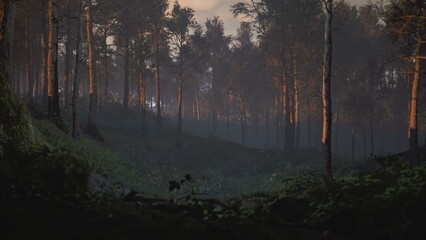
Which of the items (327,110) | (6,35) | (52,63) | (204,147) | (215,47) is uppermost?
(215,47)

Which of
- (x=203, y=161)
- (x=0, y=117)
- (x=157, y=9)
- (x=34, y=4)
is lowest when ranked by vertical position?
(x=203, y=161)

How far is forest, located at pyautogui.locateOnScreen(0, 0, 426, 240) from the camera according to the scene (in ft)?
16.9

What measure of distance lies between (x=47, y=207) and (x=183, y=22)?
33292 millimetres

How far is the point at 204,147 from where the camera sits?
34938 mm

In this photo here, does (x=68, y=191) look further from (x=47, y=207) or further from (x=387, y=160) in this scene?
(x=387, y=160)

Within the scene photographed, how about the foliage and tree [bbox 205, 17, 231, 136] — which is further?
tree [bbox 205, 17, 231, 136]

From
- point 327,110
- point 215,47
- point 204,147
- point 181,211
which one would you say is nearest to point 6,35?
point 181,211

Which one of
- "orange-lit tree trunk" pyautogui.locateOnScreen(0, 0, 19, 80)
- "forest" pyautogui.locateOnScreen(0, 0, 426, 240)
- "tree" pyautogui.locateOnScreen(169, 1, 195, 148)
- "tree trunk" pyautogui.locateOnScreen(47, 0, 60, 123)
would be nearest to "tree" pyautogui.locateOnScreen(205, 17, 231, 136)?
"forest" pyautogui.locateOnScreen(0, 0, 426, 240)

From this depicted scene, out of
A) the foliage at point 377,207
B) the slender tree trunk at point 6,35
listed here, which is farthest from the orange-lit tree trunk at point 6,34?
the foliage at point 377,207

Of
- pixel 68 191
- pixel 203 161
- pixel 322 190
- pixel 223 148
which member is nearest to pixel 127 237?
pixel 68 191

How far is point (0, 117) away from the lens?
289 inches

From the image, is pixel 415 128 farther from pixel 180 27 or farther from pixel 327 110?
pixel 180 27

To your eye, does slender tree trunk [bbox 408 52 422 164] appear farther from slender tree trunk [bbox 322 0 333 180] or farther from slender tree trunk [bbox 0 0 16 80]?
slender tree trunk [bbox 0 0 16 80]

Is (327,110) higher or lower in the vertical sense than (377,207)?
higher
